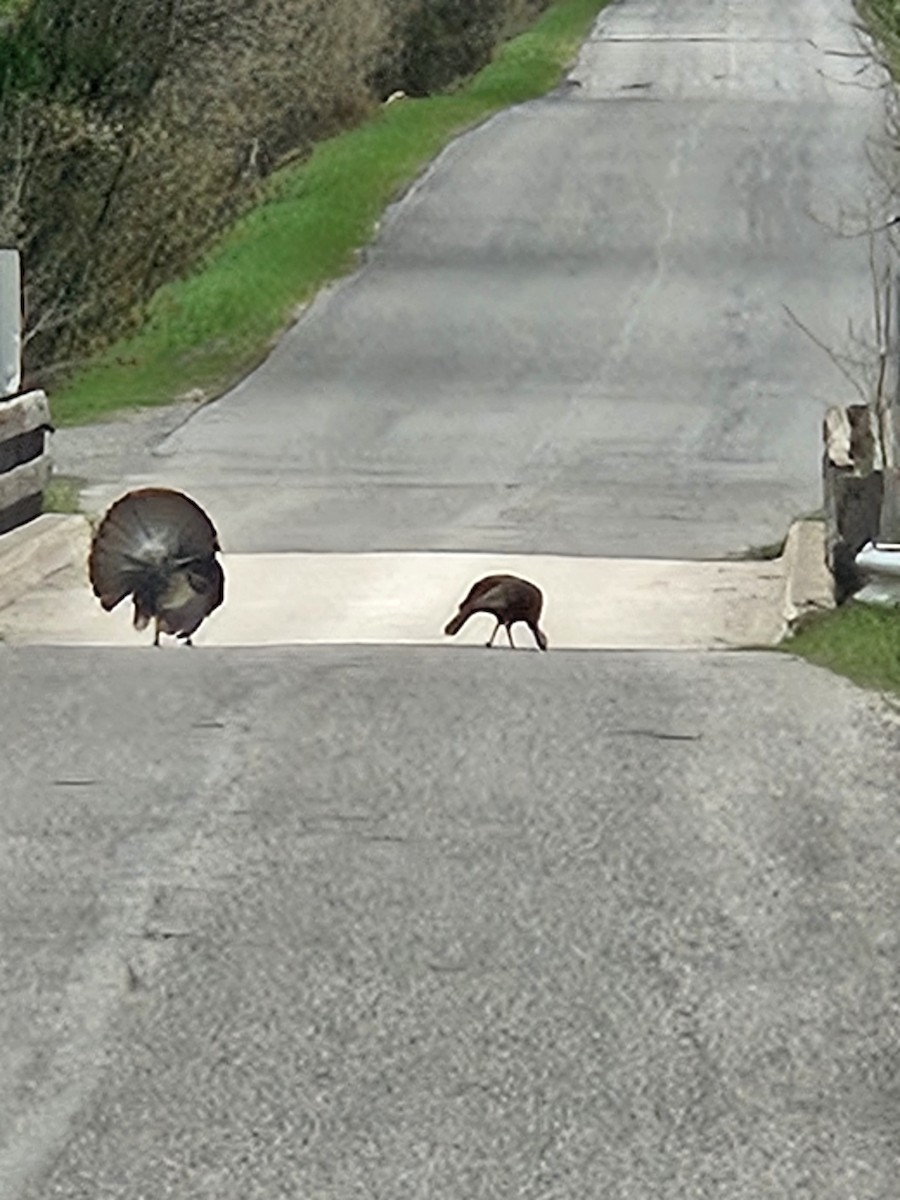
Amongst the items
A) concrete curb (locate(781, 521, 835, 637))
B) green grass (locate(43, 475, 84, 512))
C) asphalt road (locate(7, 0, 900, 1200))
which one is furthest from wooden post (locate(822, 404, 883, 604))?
green grass (locate(43, 475, 84, 512))

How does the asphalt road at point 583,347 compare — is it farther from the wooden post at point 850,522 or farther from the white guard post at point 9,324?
the wooden post at point 850,522

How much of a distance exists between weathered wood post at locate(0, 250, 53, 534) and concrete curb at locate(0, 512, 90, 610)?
0.10 meters

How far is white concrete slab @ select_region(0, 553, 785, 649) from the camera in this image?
12.0m

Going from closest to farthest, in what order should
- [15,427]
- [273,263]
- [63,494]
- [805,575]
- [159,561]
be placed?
[159,561], [805,575], [15,427], [63,494], [273,263]

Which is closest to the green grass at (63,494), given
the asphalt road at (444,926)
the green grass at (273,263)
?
the green grass at (273,263)

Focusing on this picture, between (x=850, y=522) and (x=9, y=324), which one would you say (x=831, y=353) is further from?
(x=850, y=522)

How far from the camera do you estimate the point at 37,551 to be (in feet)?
43.7

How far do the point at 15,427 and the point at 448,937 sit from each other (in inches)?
283

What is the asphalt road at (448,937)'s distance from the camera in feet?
17.6

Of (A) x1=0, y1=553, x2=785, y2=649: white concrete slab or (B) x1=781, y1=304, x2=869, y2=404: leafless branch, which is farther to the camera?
(B) x1=781, y1=304, x2=869, y2=404: leafless branch

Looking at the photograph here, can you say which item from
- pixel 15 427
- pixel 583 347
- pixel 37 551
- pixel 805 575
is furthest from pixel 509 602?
pixel 583 347

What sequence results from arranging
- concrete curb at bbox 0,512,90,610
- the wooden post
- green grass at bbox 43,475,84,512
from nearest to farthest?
the wooden post
concrete curb at bbox 0,512,90,610
green grass at bbox 43,475,84,512

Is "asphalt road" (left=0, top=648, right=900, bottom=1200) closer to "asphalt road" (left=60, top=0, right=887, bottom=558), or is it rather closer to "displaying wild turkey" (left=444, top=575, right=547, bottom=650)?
"displaying wild turkey" (left=444, top=575, right=547, bottom=650)

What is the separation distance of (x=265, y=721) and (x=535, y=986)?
8.24 ft
